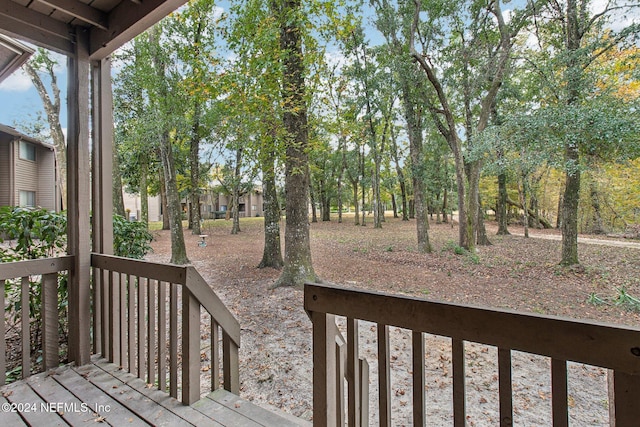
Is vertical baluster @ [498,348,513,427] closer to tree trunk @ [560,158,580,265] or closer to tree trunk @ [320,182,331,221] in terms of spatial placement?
tree trunk @ [560,158,580,265]

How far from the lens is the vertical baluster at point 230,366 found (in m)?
1.88

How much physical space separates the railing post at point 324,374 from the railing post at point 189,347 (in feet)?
2.97

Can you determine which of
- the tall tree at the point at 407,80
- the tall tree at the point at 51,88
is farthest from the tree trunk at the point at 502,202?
the tall tree at the point at 51,88

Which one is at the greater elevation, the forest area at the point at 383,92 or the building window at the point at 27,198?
the forest area at the point at 383,92

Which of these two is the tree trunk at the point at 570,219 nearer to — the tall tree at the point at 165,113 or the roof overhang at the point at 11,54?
the tall tree at the point at 165,113

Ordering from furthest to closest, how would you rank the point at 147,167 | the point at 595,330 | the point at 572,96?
the point at 147,167, the point at 572,96, the point at 595,330

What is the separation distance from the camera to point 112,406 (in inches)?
68.8

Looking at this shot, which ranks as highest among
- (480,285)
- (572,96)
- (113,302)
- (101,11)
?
(572,96)

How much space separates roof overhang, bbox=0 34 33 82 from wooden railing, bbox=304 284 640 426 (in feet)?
11.4

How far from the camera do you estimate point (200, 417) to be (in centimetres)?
165

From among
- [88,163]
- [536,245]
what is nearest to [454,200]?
[536,245]

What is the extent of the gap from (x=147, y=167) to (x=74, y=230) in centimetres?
858

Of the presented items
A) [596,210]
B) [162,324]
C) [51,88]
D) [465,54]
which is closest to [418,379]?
[162,324]

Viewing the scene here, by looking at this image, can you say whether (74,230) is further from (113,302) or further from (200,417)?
(200,417)
